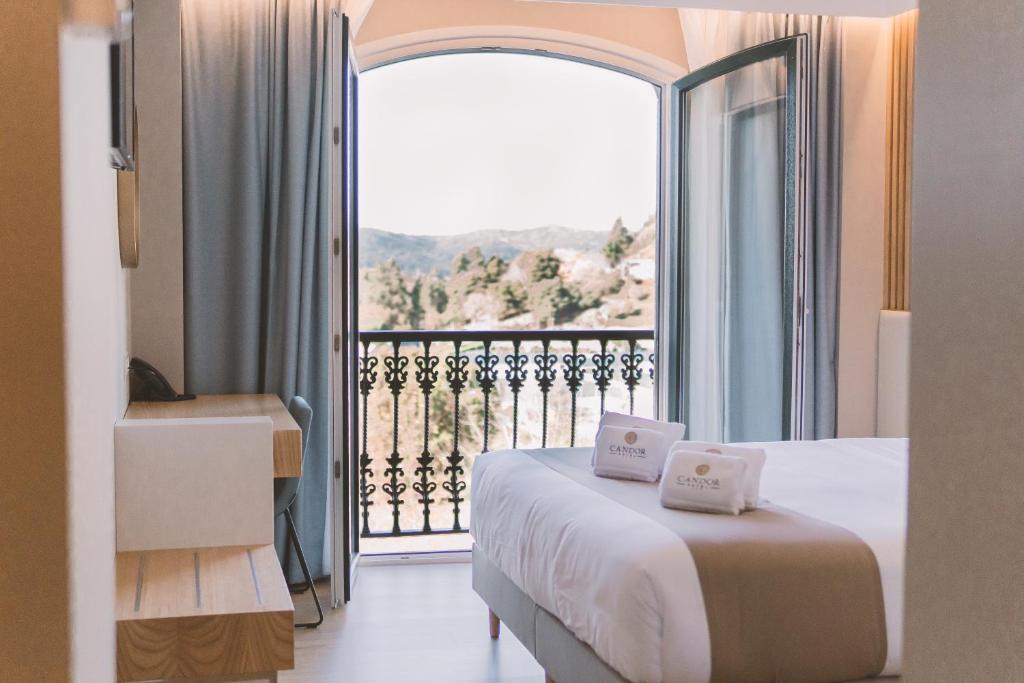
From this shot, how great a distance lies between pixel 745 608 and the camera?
248 centimetres

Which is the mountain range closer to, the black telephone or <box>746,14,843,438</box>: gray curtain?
<box>746,14,843,438</box>: gray curtain

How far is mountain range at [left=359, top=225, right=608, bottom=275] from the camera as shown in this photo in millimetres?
9961

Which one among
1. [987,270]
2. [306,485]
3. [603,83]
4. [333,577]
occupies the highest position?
[603,83]

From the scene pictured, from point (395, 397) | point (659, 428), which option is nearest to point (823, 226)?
point (659, 428)

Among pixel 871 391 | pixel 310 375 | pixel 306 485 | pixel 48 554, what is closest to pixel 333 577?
pixel 306 485

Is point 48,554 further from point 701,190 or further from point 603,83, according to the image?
point 603,83

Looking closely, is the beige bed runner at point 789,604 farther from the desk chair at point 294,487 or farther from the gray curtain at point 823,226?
the gray curtain at point 823,226

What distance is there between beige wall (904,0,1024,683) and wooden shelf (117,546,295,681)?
1775 mm

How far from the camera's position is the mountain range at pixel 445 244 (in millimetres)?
9961

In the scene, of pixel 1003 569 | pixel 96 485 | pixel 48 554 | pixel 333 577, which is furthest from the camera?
pixel 333 577

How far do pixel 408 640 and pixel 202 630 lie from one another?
68.3 inches

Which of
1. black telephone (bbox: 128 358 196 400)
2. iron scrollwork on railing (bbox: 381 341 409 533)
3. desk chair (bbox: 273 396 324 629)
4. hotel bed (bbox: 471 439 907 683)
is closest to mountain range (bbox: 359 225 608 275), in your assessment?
iron scrollwork on railing (bbox: 381 341 409 533)

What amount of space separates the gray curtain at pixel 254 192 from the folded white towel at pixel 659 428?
56.7 inches

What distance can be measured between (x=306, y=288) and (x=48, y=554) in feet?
12.3
